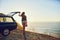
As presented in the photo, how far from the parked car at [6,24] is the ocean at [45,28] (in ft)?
0.49

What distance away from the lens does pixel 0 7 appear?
5.31 ft

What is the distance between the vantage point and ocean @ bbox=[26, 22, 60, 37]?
166cm

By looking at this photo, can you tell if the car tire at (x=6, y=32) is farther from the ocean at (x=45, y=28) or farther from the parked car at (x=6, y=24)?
the ocean at (x=45, y=28)

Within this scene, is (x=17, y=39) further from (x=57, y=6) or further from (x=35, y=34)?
(x=57, y=6)

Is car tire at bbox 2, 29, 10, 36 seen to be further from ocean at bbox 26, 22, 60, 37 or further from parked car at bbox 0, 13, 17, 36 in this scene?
ocean at bbox 26, 22, 60, 37

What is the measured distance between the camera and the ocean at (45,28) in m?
1.66

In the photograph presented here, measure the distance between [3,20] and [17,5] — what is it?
0.69 ft

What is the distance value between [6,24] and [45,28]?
0.39 m

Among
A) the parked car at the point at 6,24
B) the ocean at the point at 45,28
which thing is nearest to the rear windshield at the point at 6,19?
the parked car at the point at 6,24

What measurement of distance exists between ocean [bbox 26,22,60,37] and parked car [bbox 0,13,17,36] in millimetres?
148

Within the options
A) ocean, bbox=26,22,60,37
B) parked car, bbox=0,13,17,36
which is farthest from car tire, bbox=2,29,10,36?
ocean, bbox=26,22,60,37

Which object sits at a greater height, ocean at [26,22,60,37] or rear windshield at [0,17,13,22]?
rear windshield at [0,17,13,22]

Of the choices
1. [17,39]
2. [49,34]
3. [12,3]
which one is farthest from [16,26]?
[49,34]

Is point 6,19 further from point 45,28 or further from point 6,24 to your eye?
point 45,28
